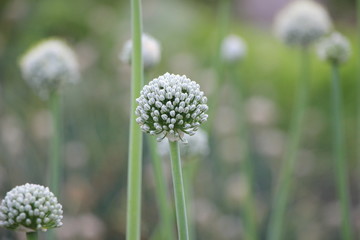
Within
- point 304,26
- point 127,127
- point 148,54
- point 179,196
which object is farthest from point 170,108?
point 127,127

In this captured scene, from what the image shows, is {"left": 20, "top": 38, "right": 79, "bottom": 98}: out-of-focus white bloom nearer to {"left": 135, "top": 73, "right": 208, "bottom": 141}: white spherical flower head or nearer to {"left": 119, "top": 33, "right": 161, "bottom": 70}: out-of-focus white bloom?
{"left": 119, "top": 33, "right": 161, "bottom": 70}: out-of-focus white bloom

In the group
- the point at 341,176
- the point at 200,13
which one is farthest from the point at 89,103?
the point at 200,13

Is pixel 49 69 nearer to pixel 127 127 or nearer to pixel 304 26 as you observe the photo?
pixel 304 26

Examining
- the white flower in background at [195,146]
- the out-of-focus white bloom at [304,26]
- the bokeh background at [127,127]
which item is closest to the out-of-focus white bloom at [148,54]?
the white flower in background at [195,146]

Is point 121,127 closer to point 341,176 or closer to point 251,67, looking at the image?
point 251,67

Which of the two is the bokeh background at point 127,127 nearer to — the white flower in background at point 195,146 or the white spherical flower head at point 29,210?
the white flower in background at point 195,146

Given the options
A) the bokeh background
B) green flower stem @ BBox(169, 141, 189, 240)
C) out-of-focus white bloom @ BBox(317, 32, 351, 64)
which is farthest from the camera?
the bokeh background

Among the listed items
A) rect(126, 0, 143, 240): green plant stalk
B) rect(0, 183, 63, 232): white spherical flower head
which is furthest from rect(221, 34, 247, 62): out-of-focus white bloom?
rect(0, 183, 63, 232): white spherical flower head
